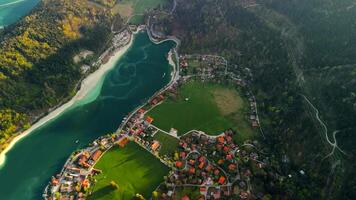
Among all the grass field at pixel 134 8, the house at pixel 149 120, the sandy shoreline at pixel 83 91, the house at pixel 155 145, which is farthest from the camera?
the grass field at pixel 134 8

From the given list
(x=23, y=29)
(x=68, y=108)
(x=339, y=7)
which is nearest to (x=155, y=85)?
(x=68, y=108)

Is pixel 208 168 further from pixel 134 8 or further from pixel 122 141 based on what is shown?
pixel 134 8

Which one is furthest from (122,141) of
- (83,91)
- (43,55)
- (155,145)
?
(43,55)


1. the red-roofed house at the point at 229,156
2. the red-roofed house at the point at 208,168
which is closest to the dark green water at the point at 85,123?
the red-roofed house at the point at 208,168

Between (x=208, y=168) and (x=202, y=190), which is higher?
(x=208, y=168)

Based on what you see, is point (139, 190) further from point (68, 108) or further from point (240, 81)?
point (240, 81)

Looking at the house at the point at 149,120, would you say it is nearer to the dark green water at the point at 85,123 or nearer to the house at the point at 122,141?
the dark green water at the point at 85,123
